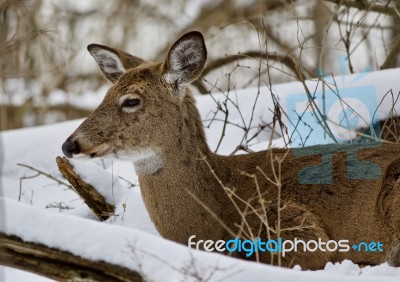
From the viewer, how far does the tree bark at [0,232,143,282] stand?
3.76m

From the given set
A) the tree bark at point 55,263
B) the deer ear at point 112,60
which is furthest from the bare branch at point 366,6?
the tree bark at point 55,263

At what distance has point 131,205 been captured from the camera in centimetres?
605

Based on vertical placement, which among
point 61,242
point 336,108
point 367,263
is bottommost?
point 367,263

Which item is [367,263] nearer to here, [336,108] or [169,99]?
[169,99]

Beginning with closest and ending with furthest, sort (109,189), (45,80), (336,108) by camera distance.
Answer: (109,189) < (336,108) < (45,80)

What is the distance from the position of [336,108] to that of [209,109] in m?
1.17

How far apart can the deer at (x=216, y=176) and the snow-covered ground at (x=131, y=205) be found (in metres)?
0.33

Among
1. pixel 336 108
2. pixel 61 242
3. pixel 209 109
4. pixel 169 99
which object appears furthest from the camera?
pixel 209 109

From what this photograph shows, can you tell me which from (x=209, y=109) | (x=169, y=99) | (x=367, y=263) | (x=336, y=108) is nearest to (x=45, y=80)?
(x=209, y=109)

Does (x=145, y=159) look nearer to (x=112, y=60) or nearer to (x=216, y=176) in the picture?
(x=216, y=176)

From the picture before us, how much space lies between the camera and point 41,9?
12977 mm
